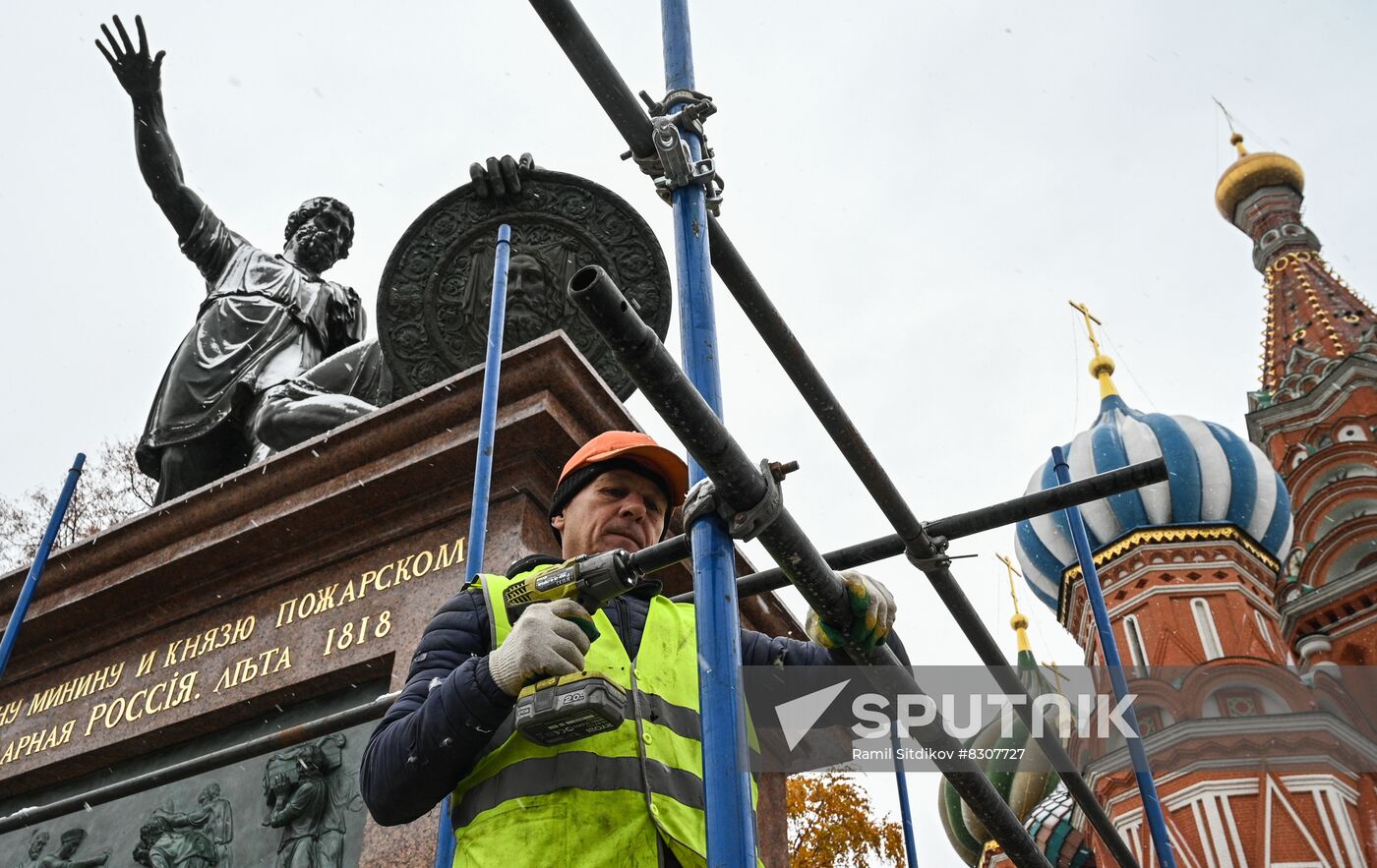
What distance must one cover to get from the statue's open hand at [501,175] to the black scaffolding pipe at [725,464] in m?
3.32

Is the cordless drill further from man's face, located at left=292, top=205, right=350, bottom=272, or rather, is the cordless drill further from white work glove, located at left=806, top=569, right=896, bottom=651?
man's face, located at left=292, top=205, right=350, bottom=272

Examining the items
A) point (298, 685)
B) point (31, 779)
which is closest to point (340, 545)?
point (298, 685)

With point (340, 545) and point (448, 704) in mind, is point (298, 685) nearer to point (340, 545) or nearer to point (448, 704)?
point (340, 545)

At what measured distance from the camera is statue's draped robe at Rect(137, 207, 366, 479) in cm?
643

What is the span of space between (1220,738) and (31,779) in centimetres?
2699

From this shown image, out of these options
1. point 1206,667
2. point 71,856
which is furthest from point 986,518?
point 1206,667

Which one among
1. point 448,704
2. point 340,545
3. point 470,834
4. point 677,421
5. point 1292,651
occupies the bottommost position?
point 470,834

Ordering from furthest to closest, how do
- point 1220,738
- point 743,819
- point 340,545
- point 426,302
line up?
point 1220,738
point 426,302
point 340,545
point 743,819

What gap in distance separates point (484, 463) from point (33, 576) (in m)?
2.23

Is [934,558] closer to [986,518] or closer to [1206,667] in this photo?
[986,518]

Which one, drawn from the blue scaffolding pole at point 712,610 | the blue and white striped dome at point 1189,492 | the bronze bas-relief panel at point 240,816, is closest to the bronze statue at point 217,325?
the bronze bas-relief panel at point 240,816

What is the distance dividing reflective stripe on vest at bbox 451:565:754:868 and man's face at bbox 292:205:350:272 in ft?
17.9

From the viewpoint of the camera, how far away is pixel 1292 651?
35438mm

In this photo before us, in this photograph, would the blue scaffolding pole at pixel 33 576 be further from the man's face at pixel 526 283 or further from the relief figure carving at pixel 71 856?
the man's face at pixel 526 283
